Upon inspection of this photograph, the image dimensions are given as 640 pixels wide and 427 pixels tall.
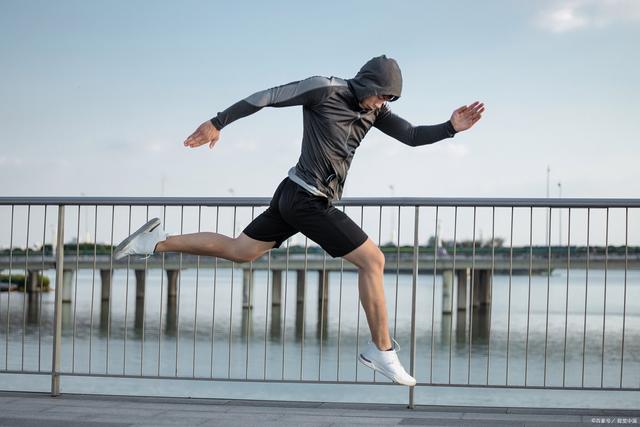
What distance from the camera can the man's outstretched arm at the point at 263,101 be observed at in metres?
4.66

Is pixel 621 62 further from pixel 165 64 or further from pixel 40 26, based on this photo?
pixel 40 26

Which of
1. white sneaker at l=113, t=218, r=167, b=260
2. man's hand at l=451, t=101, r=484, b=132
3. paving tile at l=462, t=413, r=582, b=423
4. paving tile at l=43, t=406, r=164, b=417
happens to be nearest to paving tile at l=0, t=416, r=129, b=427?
paving tile at l=43, t=406, r=164, b=417

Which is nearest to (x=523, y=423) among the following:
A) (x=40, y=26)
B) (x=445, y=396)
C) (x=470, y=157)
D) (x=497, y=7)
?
(x=445, y=396)

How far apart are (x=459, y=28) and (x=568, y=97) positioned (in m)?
23.3

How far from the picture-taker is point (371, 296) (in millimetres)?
4820

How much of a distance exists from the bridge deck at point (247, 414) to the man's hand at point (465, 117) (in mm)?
1687

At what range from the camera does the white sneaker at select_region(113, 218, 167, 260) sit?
536 cm

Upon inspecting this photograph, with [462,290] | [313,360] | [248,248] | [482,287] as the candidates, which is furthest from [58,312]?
[482,287]

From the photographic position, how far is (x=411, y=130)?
5.18 metres

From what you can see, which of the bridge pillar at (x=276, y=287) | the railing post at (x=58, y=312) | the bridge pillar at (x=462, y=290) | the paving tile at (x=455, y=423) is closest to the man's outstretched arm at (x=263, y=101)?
the paving tile at (x=455, y=423)

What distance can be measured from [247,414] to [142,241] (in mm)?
1213

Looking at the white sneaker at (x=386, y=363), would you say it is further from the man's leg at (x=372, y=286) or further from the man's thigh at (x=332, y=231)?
the man's thigh at (x=332, y=231)

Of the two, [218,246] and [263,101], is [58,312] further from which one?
[263,101]

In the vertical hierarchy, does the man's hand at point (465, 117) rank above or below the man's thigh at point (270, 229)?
above
